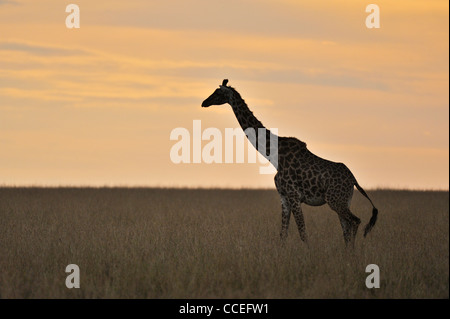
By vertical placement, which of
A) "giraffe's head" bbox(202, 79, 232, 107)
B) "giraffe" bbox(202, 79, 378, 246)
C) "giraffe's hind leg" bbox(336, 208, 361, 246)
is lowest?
"giraffe's hind leg" bbox(336, 208, 361, 246)

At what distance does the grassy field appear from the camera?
366 inches

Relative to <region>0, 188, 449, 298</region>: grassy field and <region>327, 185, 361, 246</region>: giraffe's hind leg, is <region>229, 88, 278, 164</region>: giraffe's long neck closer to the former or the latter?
<region>327, 185, 361, 246</region>: giraffe's hind leg

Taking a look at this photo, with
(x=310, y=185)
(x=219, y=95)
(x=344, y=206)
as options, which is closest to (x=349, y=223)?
(x=344, y=206)

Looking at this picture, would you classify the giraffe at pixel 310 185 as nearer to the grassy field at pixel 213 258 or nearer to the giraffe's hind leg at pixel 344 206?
the giraffe's hind leg at pixel 344 206

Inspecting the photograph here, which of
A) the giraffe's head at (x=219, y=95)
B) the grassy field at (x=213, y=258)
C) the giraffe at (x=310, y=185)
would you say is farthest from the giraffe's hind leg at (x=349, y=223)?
the giraffe's head at (x=219, y=95)

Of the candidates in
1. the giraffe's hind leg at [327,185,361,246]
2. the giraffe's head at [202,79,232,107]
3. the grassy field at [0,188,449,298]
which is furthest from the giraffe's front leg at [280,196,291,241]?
the giraffe's head at [202,79,232,107]

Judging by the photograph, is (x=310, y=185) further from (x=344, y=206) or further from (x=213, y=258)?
(x=213, y=258)

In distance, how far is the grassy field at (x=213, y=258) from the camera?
9.29 meters

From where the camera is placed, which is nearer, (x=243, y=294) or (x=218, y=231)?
(x=243, y=294)

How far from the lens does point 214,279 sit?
9.79 m

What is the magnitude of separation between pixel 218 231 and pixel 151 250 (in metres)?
3.47

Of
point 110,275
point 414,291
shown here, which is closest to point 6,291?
point 110,275

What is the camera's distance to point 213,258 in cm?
1111
